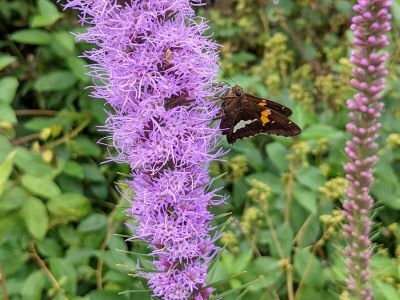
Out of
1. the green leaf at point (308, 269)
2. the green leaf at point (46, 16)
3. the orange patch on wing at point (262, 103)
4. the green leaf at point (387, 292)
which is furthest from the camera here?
the green leaf at point (46, 16)

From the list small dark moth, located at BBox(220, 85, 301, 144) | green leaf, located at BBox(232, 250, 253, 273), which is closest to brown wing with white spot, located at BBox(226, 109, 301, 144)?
small dark moth, located at BBox(220, 85, 301, 144)

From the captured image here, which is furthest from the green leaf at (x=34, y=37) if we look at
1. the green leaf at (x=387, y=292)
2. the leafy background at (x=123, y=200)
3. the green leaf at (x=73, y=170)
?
the green leaf at (x=387, y=292)

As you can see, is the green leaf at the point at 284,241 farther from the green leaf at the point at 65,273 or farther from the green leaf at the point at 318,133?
the green leaf at the point at 65,273

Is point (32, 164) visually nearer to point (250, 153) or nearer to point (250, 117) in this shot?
point (250, 117)

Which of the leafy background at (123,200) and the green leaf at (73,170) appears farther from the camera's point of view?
the green leaf at (73,170)

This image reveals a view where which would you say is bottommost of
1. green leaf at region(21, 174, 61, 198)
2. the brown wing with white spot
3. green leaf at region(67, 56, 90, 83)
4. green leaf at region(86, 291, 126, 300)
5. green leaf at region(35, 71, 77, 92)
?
green leaf at region(86, 291, 126, 300)

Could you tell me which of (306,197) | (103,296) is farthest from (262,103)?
(103,296)

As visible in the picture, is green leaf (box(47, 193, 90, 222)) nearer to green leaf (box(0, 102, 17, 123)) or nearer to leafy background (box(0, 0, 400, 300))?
leafy background (box(0, 0, 400, 300))
